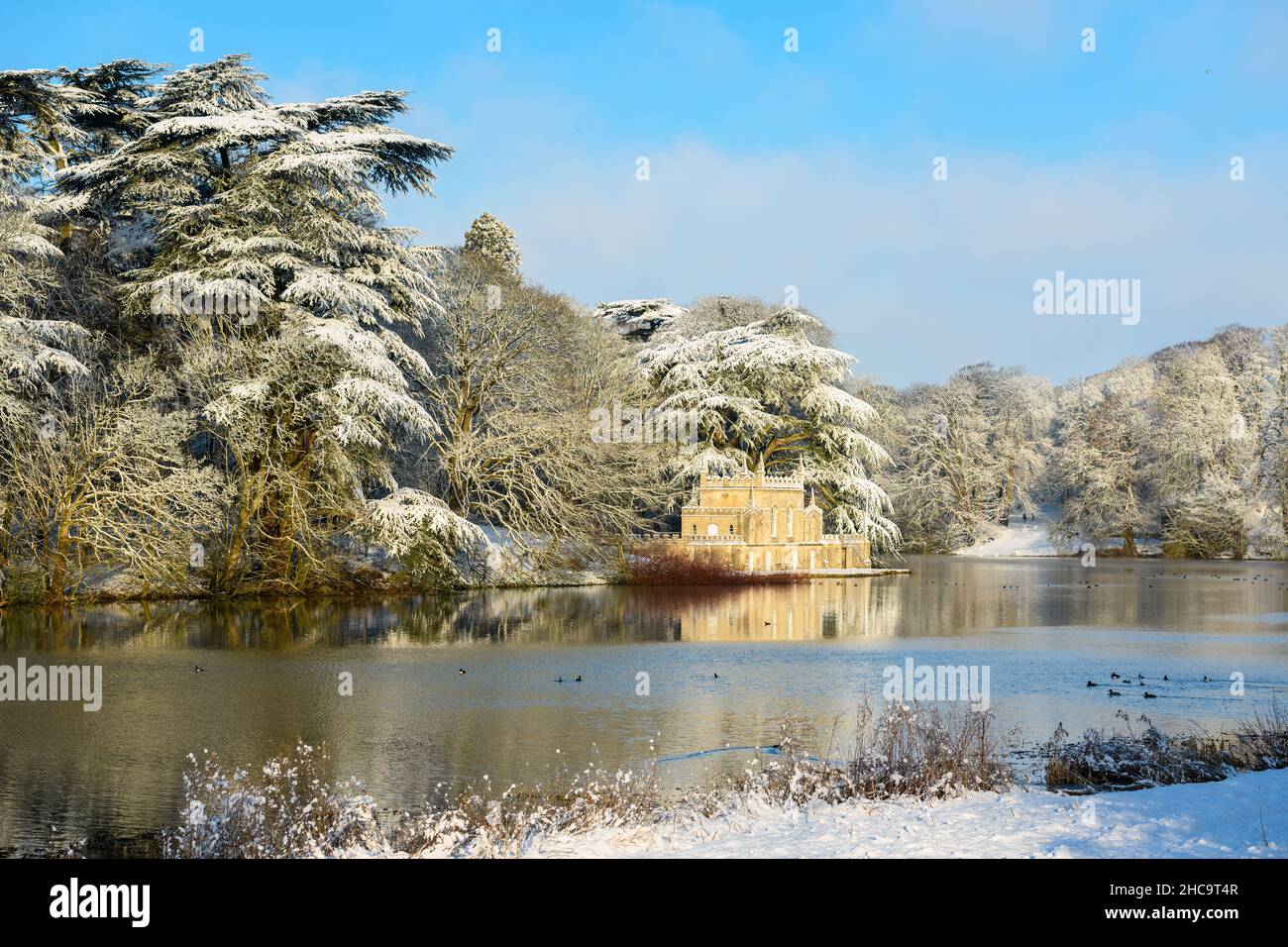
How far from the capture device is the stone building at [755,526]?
36469 mm

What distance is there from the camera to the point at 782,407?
1628 inches

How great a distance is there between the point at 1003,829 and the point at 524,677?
30.9 ft

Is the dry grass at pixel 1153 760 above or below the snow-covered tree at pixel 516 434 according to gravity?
below

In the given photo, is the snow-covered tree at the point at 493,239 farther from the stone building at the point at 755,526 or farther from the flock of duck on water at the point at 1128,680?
the flock of duck on water at the point at 1128,680

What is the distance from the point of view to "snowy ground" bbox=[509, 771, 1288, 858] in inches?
249

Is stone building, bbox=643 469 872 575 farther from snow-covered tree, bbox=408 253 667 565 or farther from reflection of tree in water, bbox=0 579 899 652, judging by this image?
reflection of tree in water, bbox=0 579 899 652

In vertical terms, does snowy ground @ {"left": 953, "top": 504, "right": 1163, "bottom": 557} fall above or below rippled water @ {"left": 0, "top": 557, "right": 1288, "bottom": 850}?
above

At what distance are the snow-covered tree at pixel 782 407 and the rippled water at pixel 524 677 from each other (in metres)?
10.7

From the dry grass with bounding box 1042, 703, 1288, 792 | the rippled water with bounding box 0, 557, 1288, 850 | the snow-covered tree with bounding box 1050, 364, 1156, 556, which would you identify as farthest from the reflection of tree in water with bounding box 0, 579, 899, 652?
the snow-covered tree with bounding box 1050, 364, 1156, 556

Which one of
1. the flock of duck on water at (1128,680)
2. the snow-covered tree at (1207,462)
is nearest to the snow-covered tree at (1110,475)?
the snow-covered tree at (1207,462)

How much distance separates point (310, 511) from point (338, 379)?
3.06 metres

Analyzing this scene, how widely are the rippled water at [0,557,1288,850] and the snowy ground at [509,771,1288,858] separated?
223 cm

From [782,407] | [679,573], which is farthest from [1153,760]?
[782,407]
